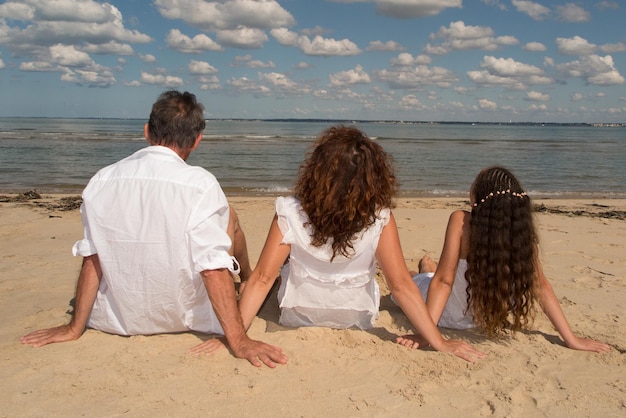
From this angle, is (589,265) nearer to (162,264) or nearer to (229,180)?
(162,264)

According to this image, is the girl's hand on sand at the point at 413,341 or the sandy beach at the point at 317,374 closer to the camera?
the sandy beach at the point at 317,374

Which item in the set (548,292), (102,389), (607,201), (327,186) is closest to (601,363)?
(548,292)

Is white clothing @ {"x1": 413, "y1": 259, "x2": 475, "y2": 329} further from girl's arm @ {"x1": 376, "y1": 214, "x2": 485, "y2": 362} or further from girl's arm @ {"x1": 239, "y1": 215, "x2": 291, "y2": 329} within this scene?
girl's arm @ {"x1": 239, "y1": 215, "x2": 291, "y2": 329}

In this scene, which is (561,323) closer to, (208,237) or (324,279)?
(324,279)

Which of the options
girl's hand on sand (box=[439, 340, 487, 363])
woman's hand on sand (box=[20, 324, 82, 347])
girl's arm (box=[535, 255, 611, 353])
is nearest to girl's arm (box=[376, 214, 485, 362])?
girl's hand on sand (box=[439, 340, 487, 363])

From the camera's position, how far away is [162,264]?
116 inches

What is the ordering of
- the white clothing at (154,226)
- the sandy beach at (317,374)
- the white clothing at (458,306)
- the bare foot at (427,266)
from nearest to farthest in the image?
the sandy beach at (317,374)
the white clothing at (154,226)
the white clothing at (458,306)
the bare foot at (427,266)

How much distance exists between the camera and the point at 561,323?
3334mm

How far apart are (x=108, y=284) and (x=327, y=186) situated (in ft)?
4.59

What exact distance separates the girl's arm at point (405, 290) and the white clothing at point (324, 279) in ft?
0.22

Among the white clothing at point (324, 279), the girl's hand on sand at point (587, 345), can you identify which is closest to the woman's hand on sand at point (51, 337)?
the white clothing at point (324, 279)

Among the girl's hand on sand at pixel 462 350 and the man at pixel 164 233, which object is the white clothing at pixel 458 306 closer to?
the girl's hand on sand at pixel 462 350

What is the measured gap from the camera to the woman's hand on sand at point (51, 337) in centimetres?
319

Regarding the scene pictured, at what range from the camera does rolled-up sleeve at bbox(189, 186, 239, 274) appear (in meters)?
2.86
